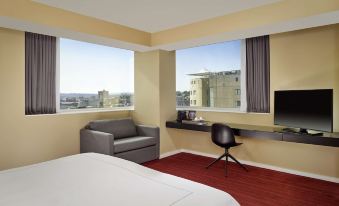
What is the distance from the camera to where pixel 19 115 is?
3.57 m

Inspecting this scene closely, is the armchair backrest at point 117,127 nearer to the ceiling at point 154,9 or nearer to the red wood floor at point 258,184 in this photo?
the red wood floor at point 258,184

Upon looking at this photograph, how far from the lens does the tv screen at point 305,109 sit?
3121 millimetres

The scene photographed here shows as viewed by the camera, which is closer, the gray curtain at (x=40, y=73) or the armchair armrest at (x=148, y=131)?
the gray curtain at (x=40, y=73)

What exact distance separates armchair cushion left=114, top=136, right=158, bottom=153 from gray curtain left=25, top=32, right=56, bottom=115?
128cm

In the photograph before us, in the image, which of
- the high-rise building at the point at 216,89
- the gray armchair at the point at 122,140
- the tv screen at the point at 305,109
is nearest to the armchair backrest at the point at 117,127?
the gray armchair at the point at 122,140

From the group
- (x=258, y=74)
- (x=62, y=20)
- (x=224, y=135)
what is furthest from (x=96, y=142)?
(x=258, y=74)

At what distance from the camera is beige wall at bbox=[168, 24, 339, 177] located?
342 cm

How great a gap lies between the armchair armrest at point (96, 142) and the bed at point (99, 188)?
5.39 feet

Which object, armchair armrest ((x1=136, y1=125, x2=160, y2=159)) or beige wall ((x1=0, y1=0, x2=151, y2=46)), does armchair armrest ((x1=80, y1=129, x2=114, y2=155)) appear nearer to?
armchair armrest ((x1=136, y1=125, x2=160, y2=159))

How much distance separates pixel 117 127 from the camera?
4.50 m

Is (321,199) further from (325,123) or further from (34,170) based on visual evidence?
(34,170)

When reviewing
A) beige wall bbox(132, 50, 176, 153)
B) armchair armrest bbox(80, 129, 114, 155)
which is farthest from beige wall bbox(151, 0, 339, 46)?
armchair armrest bbox(80, 129, 114, 155)

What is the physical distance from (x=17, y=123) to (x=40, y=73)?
0.86 m

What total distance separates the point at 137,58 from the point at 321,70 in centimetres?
335
